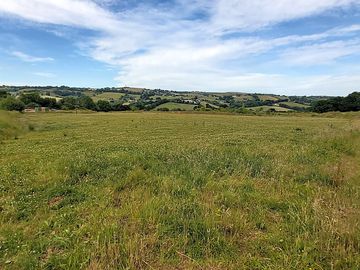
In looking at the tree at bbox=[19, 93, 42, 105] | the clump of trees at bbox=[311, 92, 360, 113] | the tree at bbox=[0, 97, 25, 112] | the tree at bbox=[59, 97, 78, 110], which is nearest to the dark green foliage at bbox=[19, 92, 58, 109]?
the tree at bbox=[19, 93, 42, 105]

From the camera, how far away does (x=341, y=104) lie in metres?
96.2

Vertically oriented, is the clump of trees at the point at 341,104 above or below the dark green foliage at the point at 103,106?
above

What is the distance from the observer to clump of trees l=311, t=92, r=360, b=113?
9419cm

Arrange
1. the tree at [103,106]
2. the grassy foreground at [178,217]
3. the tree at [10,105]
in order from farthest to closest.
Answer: the tree at [103,106] → the tree at [10,105] → the grassy foreground at [178,217]

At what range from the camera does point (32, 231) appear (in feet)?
A: 20.2

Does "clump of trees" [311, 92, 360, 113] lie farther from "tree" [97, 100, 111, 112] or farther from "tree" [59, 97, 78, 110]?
"tree" [59, 97, 78, 110]

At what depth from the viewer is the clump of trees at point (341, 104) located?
309 ft

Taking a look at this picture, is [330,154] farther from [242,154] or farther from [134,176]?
[134,176]

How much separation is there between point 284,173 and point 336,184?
167cm

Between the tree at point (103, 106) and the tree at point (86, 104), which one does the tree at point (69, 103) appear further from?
the tree at point (103, 106)

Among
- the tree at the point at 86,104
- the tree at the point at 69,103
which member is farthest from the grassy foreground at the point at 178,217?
the tree at the point at 86,104

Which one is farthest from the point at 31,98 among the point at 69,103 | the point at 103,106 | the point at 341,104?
the point at 341,104

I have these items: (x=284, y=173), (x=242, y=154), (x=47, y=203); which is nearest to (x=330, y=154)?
(x=242, y=154)

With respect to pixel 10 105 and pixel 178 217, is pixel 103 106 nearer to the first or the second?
pixel 10 105
